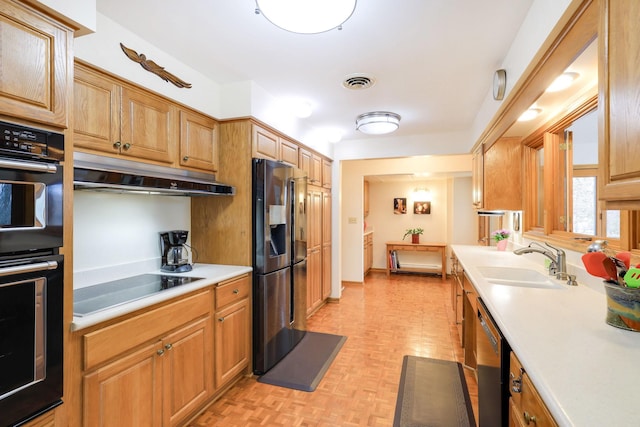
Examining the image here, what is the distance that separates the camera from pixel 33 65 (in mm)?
1198

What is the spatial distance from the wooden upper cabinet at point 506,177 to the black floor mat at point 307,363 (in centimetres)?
204

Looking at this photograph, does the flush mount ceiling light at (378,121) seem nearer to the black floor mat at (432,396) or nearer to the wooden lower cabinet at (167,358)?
the wooden lower cabinet at (167,358)

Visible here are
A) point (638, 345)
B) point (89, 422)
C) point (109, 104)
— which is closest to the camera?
point (638, 345)

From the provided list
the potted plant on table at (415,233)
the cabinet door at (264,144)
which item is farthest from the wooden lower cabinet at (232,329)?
the potted plant on table at (415,233)

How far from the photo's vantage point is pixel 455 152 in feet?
13.6

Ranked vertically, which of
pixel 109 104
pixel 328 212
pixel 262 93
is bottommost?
pixel 328 212

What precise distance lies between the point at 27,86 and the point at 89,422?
4.51 feet

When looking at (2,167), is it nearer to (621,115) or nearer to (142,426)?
(142,426)

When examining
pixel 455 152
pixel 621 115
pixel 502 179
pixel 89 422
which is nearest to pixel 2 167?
pixel 89 422

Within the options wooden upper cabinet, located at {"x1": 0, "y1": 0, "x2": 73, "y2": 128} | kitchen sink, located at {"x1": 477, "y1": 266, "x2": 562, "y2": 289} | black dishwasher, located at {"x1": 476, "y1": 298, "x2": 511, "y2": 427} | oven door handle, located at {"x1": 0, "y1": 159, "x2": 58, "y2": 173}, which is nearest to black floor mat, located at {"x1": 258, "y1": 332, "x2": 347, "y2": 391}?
black dishwasher, located at {"x1": 476, "y1": 298, "x2": 511, "y2": 427}

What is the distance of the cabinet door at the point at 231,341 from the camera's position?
2205 mm

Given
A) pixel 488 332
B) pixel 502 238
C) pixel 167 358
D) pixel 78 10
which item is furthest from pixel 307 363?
pixel 78 10

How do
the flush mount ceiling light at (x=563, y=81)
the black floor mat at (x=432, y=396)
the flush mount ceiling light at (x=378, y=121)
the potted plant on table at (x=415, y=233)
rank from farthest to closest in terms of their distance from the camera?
the potted plant on table at (x=415, y=233) → the flush mount ceiling light at (x=378, y=121) → the black floor mat at (x=432, y=396) → the flush mount ceiling light at (x=563, y=81)

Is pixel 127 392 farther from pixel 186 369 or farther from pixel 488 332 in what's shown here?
pixel 488 332
